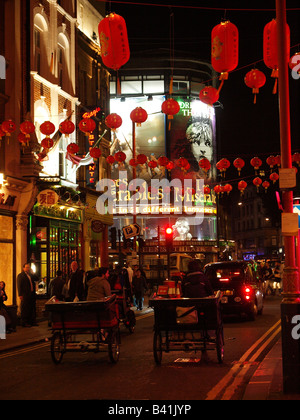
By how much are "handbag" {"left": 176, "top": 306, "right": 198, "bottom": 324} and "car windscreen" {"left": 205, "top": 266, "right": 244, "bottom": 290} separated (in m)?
8.96

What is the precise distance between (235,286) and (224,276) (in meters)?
0.64

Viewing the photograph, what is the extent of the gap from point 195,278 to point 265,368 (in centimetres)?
253

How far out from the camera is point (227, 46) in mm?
14148

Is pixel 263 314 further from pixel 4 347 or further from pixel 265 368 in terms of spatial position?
pixel 265 368

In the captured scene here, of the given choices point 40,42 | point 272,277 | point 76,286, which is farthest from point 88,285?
point 272,277

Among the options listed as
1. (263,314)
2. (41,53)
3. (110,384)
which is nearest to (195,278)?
(110,384)

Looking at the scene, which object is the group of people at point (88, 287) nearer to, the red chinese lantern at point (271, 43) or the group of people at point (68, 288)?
the group of people at point (68, 288)

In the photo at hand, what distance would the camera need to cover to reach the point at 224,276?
875 inches

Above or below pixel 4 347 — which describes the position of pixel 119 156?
above

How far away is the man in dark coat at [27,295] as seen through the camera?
22406mm

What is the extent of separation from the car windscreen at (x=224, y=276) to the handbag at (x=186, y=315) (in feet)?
29.4

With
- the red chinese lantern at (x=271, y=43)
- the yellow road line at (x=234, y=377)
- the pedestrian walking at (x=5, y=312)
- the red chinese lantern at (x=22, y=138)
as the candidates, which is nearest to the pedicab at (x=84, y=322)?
the yellow road line at (x=234, y=377)

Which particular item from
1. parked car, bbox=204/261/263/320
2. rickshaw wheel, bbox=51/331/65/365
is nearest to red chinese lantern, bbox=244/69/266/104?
parked car, bbox=204/261/263/320

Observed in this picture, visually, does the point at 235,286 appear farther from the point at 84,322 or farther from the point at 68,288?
the point at 84,322
